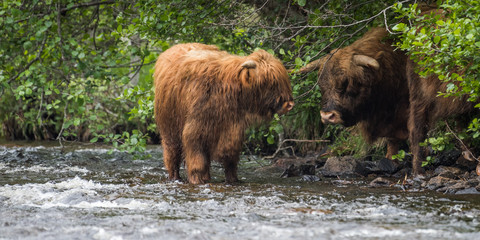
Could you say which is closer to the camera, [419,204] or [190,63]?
[419,204]

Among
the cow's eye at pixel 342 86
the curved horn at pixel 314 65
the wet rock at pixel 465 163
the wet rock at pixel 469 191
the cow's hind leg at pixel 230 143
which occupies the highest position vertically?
the curved horn at pixel 314 65

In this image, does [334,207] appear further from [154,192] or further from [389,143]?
[389,143]

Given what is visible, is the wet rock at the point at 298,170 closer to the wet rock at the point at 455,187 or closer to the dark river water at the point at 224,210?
the dark river water at the point at 224,210

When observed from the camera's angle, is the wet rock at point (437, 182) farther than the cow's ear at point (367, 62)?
No

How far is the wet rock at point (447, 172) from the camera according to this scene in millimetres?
6660

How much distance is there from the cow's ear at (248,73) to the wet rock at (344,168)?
2.05m

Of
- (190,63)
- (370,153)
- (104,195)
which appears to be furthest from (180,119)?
(370,153)

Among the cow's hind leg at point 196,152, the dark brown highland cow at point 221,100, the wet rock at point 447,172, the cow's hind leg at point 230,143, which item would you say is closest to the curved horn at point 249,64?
the dark brown highland cow at point 221,100

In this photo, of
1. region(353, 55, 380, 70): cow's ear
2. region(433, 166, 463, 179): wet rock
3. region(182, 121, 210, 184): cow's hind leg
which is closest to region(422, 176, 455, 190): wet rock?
region(433, 166, 463, 179): wet rock

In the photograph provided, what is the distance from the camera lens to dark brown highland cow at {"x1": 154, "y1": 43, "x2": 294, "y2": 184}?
6.40m

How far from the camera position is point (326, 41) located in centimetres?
778

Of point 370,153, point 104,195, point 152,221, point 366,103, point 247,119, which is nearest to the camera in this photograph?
point 152,221

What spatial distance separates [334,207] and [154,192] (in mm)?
1907

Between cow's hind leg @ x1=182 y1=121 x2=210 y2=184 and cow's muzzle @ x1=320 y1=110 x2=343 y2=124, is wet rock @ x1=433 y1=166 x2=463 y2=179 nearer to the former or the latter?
cow's muzzle @ x1=320 y1=110 x2=343 y2=124
